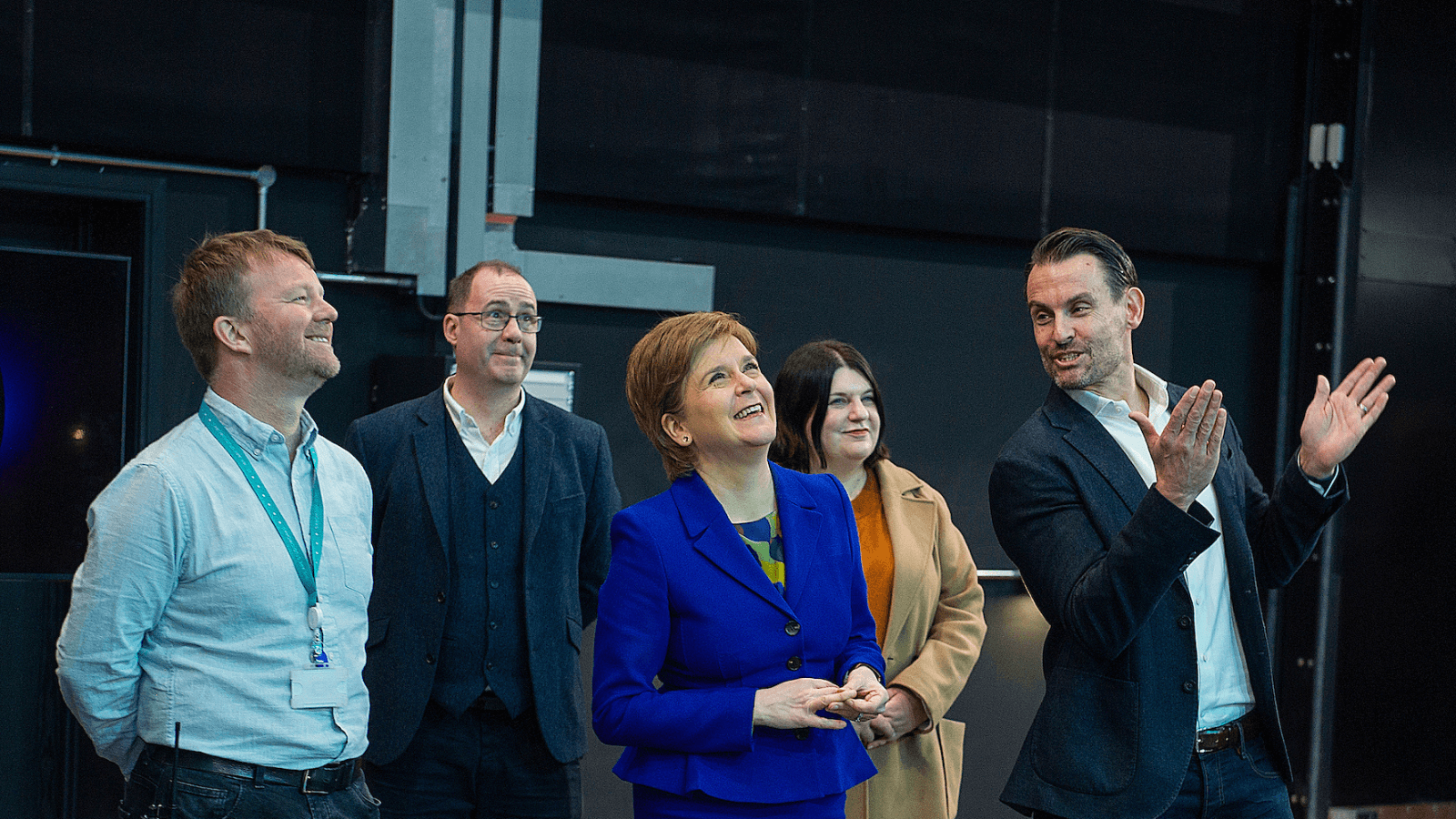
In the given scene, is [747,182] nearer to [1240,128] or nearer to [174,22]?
[174,22]

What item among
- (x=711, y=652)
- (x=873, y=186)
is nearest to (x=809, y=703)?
(x=711, y=652)

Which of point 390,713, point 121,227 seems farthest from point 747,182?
point 390,713

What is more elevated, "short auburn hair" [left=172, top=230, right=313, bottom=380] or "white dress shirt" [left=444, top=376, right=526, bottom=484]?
"short auburn hair" [left=172, top=230, right=313, bottom=380]

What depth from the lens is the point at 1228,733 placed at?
2.43 meters

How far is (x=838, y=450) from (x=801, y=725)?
4.49ft

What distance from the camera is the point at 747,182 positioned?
16.2 feet

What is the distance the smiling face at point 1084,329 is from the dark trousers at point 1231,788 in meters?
0.72

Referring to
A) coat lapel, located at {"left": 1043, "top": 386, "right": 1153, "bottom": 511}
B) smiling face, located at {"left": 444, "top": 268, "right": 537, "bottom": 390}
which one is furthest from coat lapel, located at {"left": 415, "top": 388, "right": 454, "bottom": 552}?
coat lapel, located at {"left": 1043, "top": 386, "right": 1153, "bottom": 511}

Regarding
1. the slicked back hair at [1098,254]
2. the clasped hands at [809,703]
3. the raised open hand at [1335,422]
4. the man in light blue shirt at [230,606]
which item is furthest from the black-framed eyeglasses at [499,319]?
the raised open hand at [1335,422]

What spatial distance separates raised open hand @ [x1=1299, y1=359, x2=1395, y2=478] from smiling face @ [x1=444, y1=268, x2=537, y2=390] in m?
1.79

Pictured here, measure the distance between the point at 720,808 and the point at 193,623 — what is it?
3.01 feet

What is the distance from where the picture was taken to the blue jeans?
Result: 2.38m

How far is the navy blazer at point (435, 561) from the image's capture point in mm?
2996

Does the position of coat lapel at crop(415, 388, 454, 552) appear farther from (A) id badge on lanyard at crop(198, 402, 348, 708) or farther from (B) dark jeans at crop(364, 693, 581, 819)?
(A) id badge on lanyard at crop(198, 402, 348, 708)
